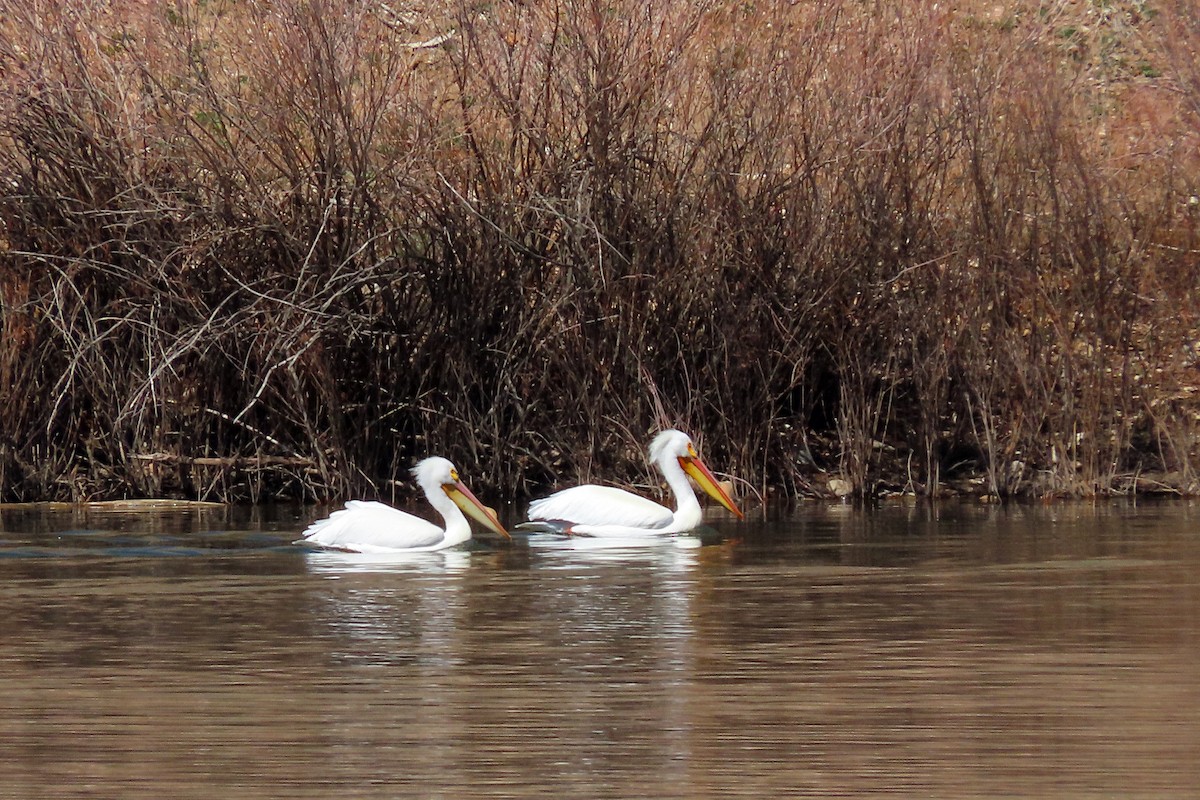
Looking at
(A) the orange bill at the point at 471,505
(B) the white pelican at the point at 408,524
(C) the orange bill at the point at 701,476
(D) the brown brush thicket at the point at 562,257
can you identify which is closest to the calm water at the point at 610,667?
(B) the white pelican at the point at 408,524

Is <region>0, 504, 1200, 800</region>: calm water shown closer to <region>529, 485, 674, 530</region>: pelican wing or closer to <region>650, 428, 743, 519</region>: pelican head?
<region>529, 485, 674, 530</region>: pelican wing

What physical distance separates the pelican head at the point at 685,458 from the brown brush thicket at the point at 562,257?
72 cm

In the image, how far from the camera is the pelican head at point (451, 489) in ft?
41.3

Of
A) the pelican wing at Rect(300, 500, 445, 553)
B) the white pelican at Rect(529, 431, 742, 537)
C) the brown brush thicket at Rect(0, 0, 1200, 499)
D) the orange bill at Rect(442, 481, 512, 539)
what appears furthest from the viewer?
the brown brush thicket at Rect(0, 0, 1200, 499)

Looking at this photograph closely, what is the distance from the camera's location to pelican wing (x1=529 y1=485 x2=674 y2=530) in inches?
498

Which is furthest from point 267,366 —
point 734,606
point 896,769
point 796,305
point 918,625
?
point 896,769

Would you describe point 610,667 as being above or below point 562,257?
below

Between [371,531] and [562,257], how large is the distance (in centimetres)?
315

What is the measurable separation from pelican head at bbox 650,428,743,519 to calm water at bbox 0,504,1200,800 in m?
0.91

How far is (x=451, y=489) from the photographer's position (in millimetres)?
12734

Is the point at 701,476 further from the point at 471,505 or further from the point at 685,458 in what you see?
the point at 471,505

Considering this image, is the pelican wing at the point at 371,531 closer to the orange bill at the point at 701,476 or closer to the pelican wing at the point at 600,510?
the pelican wing at the point at 600,510

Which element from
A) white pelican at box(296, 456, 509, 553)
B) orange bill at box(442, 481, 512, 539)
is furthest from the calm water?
orange bill at box(442, 481, 512, 539)

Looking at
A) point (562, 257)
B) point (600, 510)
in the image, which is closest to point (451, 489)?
point (600, 510)
